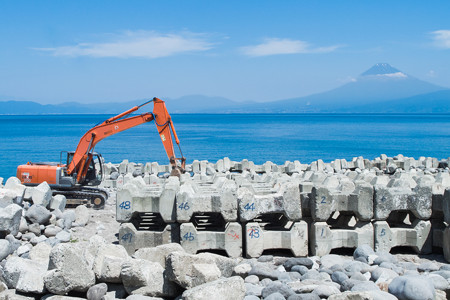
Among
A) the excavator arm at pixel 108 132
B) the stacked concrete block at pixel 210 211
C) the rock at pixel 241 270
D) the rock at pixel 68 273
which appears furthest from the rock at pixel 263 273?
the excavator arm at pixel 108 132

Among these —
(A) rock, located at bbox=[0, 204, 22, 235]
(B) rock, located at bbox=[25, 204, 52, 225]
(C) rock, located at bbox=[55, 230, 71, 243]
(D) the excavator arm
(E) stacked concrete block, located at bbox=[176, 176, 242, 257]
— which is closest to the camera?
(E) stacked concrete block, located at bbox=[176, 176, 242, 257]

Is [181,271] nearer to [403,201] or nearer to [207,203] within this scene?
[207,203]

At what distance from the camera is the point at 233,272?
26.7 ft

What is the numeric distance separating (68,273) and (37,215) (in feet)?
19.2

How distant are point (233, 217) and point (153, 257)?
7.25 ft

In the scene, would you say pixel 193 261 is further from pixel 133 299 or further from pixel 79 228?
pixel 79 228

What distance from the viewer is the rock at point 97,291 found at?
23.6 feet

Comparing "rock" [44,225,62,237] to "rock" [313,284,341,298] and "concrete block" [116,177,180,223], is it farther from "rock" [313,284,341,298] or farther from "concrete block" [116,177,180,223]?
"rock" [313,284,341,298]

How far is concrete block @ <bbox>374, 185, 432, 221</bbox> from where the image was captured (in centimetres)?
1001

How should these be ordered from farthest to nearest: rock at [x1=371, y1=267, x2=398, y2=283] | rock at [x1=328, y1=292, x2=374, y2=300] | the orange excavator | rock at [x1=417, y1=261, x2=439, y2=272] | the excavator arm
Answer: the excavator arm < the orange excavator < rock at [x1=417, y1=261, x2=439, y2=272] < rock at [x1=371, y1=267, x2=398, y2=283] < rock at [x1=328, y1=292, x2=374, y2=300]

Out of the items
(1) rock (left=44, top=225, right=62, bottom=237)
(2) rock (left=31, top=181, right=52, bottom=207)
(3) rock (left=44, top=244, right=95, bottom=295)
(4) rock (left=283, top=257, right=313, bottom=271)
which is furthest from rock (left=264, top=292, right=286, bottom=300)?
(2) rock (left=31, top=181, right=52, bottom=207)

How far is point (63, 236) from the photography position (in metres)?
11.9

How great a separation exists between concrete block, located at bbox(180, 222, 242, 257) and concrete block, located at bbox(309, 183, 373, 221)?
1.48 metres

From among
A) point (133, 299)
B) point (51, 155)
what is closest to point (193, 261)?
point (133, 299)
